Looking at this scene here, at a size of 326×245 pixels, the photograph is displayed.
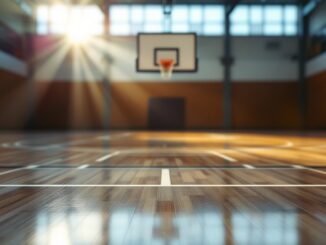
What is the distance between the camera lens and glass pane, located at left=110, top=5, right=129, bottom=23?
2447 centimetres

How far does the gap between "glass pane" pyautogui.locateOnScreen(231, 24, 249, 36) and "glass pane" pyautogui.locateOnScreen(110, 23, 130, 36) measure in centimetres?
692

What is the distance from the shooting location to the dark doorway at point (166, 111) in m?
25.2

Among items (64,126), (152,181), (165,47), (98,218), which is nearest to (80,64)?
(64,126)

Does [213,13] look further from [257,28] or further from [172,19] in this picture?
[257,28]

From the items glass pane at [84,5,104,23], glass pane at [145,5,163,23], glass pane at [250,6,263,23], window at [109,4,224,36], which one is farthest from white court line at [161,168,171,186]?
glass pane at [84,5,104,23]

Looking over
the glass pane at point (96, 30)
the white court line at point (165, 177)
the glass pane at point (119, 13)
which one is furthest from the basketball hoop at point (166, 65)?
the white court line at point (165, 177)

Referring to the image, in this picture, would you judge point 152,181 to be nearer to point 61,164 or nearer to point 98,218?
point 98,218

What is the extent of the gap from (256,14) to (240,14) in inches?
39.7

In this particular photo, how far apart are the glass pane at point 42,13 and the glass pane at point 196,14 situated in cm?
936

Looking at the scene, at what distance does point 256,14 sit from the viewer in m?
24.2

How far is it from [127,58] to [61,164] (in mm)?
19531

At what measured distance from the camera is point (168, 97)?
25.2 meters

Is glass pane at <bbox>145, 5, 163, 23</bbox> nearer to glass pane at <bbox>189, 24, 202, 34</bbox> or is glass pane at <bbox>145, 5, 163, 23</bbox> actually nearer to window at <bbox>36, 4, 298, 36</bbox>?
window at <bbox>36, 4, 298, 36</bbox>

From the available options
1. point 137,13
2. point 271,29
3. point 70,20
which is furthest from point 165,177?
point 70,20
